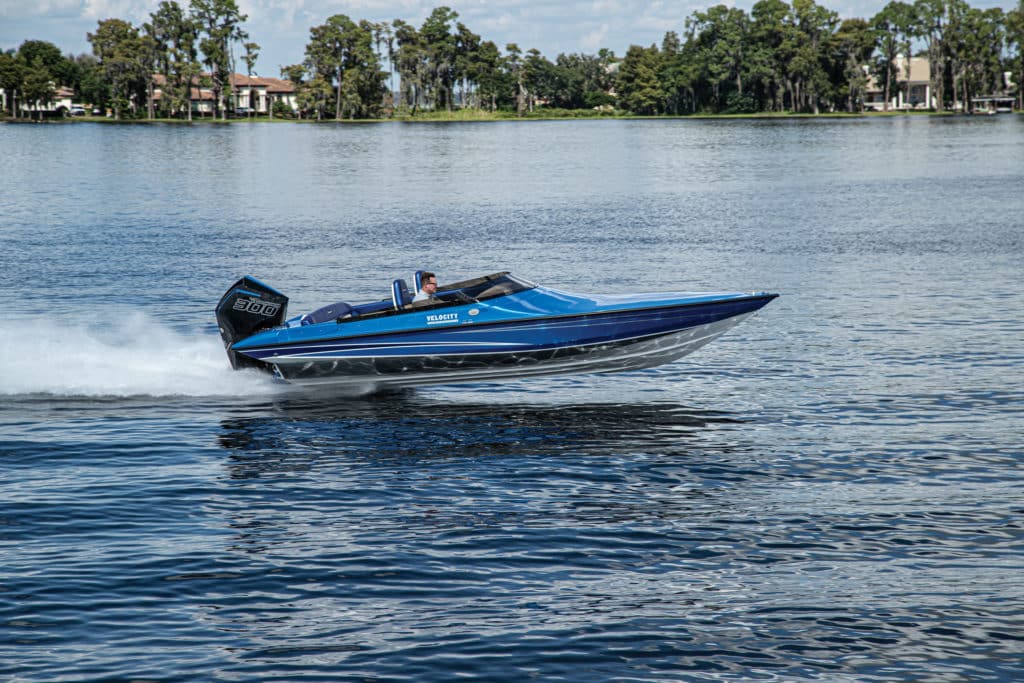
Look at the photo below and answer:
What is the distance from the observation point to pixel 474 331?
17703mm

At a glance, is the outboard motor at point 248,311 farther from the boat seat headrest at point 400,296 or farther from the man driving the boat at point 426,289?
the man driving the boat at point 426,289

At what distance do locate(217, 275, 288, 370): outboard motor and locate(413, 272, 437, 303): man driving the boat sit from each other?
2.18m

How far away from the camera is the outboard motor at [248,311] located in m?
18.1

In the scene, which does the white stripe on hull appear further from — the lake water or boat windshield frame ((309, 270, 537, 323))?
boat windshield frame ((309, 270, 537, 323))

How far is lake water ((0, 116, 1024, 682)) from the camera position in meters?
10.0

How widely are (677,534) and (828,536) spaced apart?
1635 mm

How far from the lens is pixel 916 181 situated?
66812mm

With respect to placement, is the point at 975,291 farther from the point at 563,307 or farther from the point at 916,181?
the point at 916,181

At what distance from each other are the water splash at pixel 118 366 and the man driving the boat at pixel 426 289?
3.02 metres

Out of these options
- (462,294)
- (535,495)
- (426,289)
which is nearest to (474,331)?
(462,294)

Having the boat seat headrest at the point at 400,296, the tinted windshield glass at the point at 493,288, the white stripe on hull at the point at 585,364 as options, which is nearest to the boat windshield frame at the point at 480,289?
the tinted windshield glass at the point at 493,288

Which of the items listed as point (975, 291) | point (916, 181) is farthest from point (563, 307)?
point (916, 181)

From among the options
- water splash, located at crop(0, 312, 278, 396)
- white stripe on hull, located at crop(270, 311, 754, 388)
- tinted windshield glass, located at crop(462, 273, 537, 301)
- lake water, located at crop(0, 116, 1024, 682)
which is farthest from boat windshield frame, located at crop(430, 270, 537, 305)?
water splash, located at crop(0, 312, 278, 396)

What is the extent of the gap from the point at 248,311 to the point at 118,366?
4157mm
